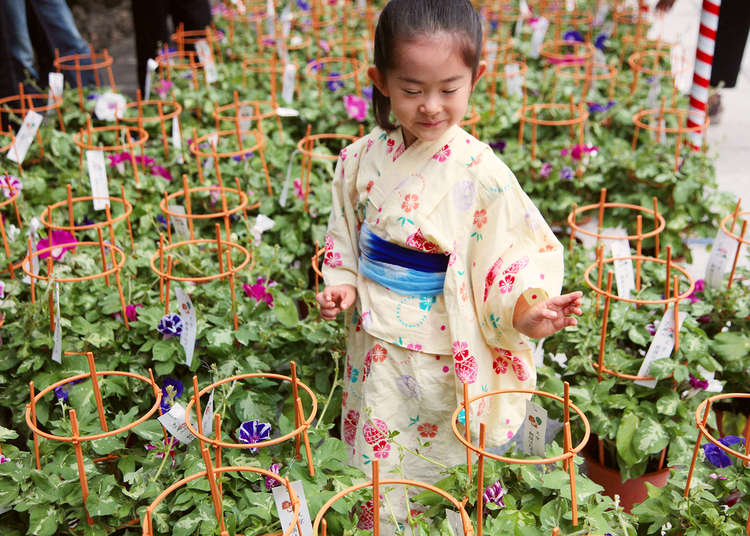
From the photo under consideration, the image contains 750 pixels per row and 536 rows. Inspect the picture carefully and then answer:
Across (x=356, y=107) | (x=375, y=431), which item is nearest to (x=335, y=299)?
(x=375, y=431)

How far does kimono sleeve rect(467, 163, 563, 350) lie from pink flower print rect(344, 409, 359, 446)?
0.39m

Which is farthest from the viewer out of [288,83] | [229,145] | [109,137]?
[288,83]

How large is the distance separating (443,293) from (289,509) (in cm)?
55

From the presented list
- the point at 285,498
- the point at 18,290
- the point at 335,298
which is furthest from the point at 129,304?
the point at 285,498

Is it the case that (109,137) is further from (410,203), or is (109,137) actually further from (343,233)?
(410,203)

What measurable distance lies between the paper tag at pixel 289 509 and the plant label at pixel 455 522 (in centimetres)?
21

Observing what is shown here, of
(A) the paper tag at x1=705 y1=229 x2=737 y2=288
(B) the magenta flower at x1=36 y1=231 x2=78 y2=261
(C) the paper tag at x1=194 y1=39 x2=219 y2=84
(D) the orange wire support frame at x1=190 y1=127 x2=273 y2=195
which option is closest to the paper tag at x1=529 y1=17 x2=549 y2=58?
(C) the paper tag at x1=194 y1=39 x2=219 y2=84

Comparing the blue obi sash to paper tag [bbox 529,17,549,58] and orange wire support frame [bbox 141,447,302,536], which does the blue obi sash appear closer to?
orange wire support frame [bbox 141,447,302,536]

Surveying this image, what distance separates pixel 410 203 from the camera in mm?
1453

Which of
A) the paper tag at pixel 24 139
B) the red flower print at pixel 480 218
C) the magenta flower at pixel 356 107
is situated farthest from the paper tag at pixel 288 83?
the red flower print at pixel 480 218

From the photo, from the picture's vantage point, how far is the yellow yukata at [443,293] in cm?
143

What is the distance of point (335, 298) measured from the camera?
5.09 feet

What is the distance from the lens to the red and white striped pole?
3.05 metres

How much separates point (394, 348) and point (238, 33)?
3698 mm
